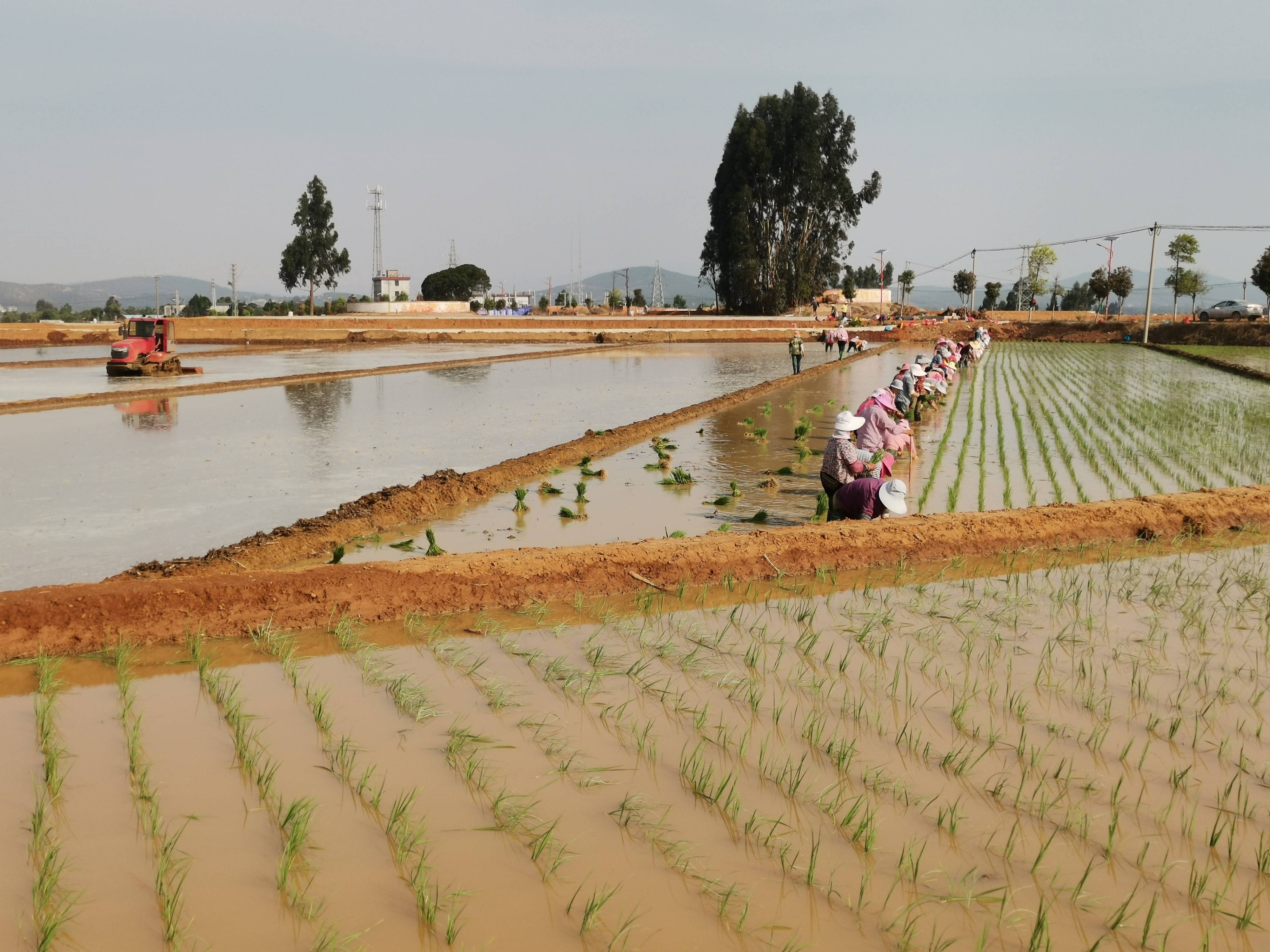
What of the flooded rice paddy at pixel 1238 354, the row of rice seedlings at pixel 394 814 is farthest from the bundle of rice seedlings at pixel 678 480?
the flooded rice paddy at pixel 1238 354

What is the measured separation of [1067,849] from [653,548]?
14.5 ft

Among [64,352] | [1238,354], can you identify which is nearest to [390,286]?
[64,352]

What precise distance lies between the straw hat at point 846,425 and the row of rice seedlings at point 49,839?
644 centimetres

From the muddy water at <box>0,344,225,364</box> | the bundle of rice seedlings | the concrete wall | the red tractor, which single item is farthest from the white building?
the bundle of rice seedlings

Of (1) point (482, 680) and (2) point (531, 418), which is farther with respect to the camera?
(2) point (531, 418)

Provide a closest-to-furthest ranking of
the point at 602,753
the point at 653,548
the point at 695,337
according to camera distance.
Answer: the point at 602,753
the point at 653,548
the point at 695,337

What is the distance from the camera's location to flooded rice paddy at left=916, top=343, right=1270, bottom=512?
37.3ft

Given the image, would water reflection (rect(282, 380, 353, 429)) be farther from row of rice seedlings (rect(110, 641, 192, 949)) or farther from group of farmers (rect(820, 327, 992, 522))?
row of rice seedlings (rect(110, 641, 192, 949))

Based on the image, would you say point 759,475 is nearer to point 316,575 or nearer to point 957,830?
point 316,575

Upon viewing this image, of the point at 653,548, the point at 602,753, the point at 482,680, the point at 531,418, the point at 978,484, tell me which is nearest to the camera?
the point at 602,753

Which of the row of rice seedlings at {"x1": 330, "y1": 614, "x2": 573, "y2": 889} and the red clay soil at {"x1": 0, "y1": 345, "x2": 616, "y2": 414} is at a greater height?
the red clay soil at {"x1": 0, "y1": 345, "x2": 616, "y2": 414}

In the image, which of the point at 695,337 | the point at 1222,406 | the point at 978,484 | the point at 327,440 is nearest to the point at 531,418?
the point at 327,440

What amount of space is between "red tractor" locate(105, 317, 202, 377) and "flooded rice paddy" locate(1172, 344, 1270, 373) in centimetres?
2915

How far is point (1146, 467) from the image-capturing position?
1278 cm
